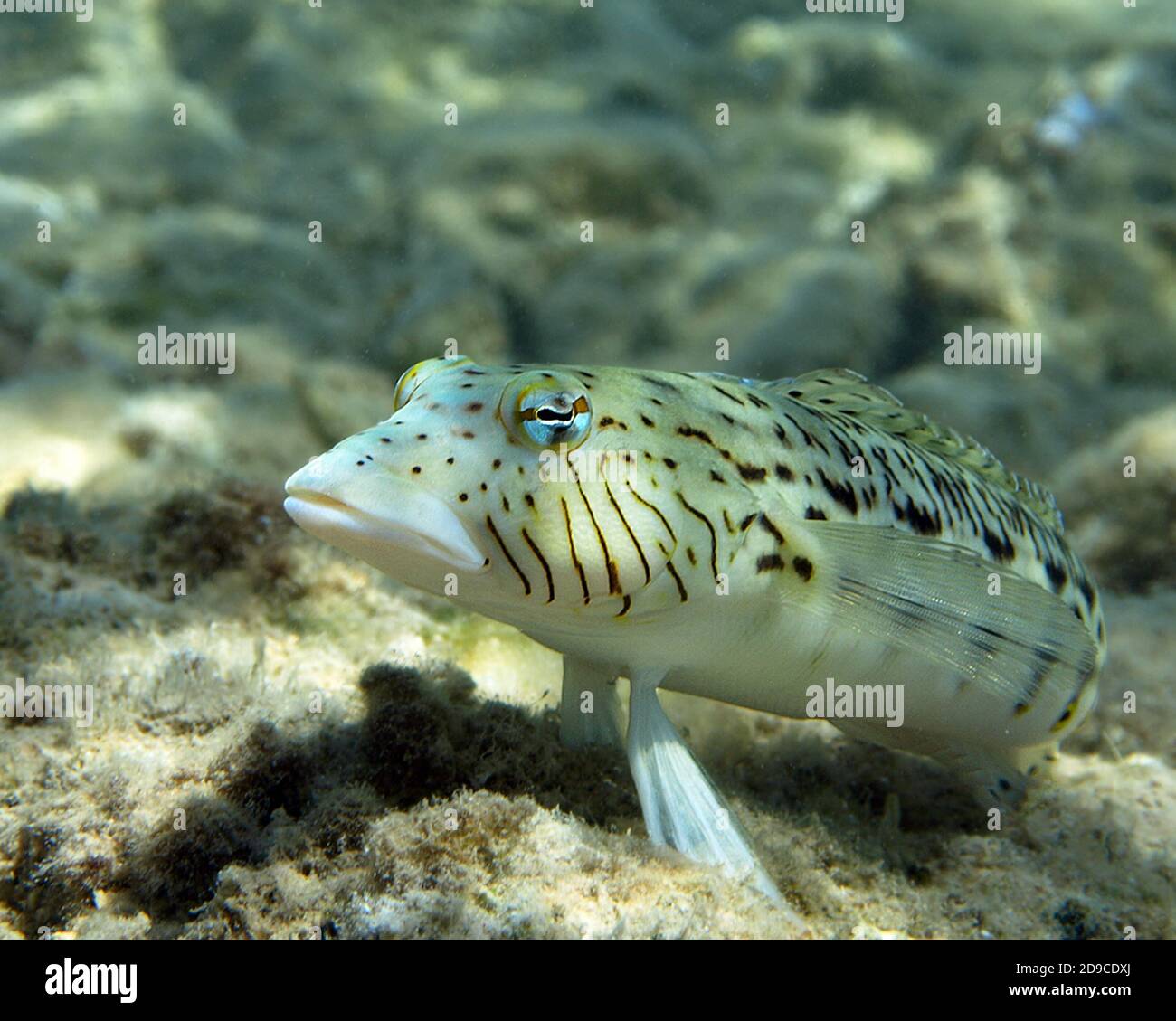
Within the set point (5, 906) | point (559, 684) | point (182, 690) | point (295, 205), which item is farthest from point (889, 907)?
point (295, 205)

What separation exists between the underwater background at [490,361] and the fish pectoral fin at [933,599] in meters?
0.69

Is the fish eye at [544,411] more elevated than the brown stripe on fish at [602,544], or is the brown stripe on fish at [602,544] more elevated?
the fish eye at [544,411]

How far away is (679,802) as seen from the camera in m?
2.38

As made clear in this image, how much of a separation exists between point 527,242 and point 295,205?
293cm

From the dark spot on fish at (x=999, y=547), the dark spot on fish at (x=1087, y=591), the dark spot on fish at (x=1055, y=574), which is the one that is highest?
the dark spot on fish at (x=999, y=547)

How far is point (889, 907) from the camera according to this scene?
8.20 feet

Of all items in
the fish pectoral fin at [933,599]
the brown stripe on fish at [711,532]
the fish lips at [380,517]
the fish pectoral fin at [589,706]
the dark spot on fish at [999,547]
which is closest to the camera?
the fish lips at [380,517]

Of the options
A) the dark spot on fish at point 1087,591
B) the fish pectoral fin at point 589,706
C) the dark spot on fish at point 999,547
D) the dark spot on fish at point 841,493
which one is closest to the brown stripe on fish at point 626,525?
the fish pectoral fin at point 589,706

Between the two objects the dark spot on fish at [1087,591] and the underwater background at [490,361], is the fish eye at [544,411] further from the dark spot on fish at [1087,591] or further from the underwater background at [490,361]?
the dark spot on fish at [1087,591]

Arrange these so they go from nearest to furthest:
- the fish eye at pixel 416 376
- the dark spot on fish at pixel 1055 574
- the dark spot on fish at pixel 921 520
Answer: the fish eye at pixel 416 376 → the dark spot on fish at pixel 921 520 → the dark spot on fish at pixel 1055 574

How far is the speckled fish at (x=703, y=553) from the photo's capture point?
2.17 m

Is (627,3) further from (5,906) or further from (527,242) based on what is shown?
(5,906)

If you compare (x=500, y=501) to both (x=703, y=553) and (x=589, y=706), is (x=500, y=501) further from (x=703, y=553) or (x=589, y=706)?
(x=589, y=706)

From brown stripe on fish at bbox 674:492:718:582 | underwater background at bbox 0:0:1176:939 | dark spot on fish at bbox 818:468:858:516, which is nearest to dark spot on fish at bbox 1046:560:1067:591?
underwater background at bbox 0:0:1176:939
